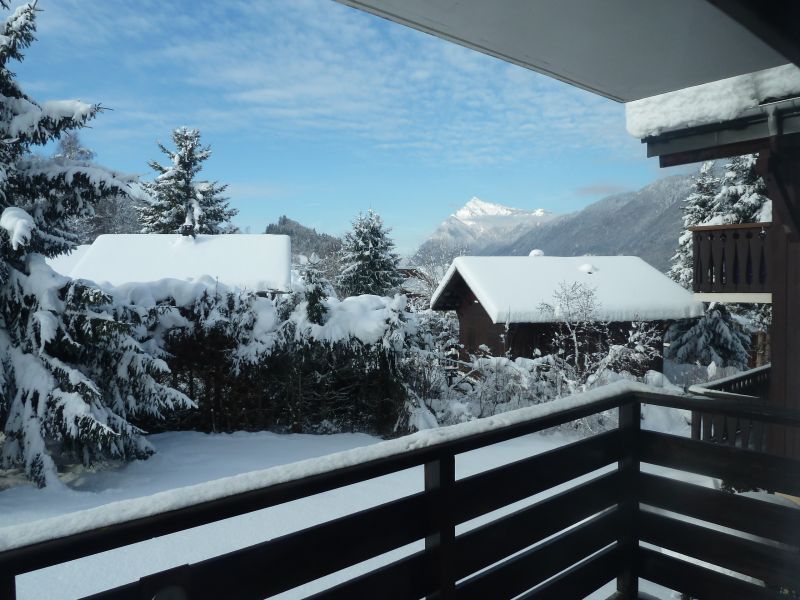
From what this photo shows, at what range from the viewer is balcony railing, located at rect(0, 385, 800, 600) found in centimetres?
116

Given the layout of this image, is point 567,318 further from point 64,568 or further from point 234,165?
point 234,165

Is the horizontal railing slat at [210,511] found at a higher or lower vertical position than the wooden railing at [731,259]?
lower

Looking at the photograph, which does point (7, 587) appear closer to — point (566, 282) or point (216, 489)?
point (216, 489)

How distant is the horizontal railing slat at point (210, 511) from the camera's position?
0.93 metres

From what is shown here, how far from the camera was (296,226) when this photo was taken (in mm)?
56281

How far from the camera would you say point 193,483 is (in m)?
5.73

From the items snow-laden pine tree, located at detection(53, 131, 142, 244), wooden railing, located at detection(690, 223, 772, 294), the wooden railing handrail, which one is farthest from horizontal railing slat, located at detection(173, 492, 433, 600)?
snow-laden pine tree, located at detection(53, 131, 142, 244)

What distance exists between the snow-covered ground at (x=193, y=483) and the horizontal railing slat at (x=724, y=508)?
1942mm

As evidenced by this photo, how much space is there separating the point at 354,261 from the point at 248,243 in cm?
451

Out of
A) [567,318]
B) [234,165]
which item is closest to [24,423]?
[567,318]

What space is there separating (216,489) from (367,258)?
21.3 metres

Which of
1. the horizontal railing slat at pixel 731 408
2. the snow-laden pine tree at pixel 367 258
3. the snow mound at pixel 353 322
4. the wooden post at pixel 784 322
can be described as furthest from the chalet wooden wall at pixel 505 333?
the horizontal railing slat at pixel 731 408

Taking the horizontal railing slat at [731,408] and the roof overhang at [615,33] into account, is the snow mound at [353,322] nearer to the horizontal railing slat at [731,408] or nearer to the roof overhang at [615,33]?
the roof overhang at [615,33]

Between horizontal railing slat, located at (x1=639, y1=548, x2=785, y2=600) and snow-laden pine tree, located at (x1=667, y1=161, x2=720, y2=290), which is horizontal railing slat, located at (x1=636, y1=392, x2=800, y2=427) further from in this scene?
snow-laden pine tree, located at (x1=667, y1=161, x2=720, y2=290)
